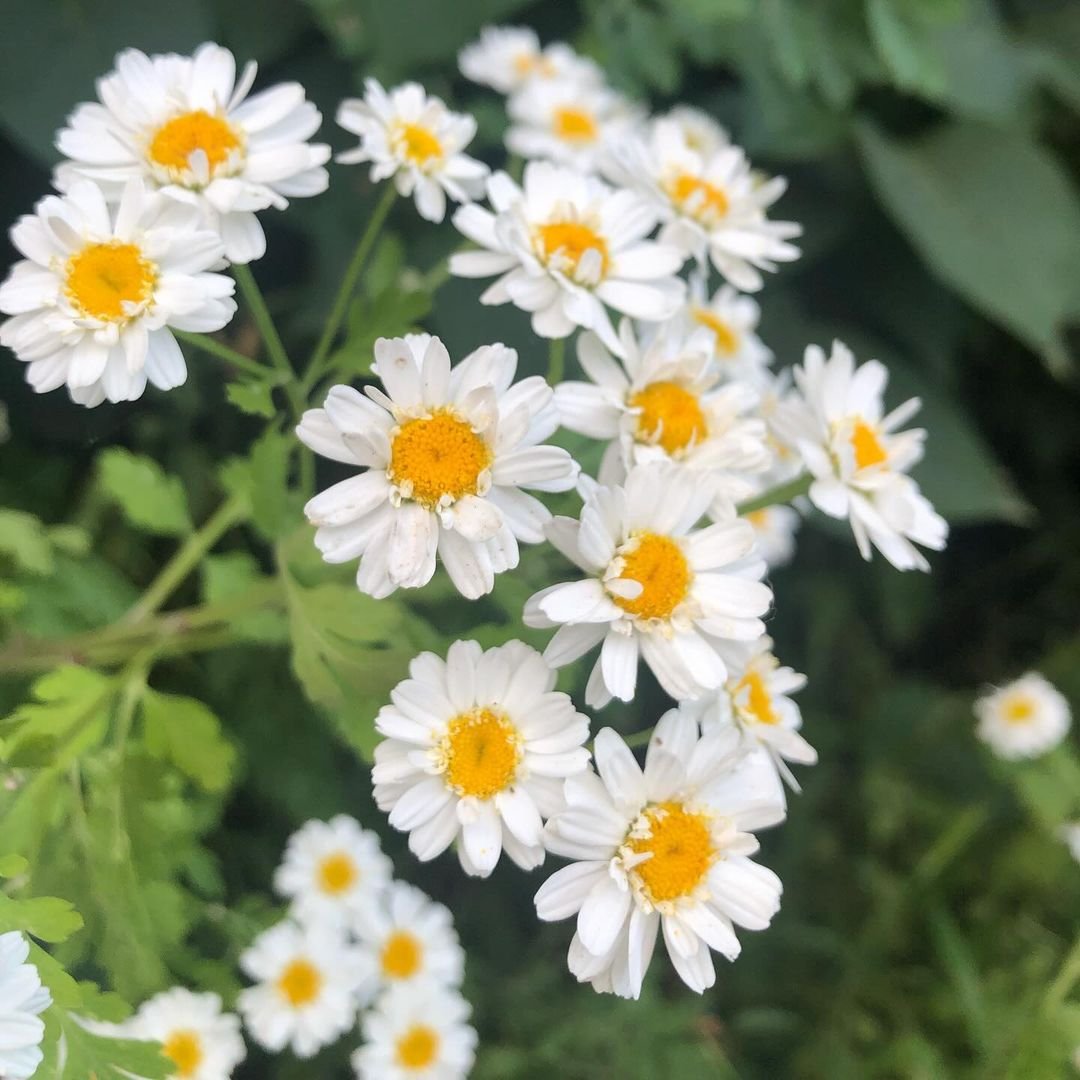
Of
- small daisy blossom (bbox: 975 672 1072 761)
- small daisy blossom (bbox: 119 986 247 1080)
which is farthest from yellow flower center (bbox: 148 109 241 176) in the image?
small daisy blossom (bbox: 975 672 1072 761)

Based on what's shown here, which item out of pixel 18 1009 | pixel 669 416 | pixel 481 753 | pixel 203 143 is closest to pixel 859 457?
pixel 669 416

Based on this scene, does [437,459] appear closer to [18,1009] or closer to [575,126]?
[18,1009]

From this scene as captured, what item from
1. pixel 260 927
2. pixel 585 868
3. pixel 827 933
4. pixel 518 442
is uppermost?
pixel 518 442

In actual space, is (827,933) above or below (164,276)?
below

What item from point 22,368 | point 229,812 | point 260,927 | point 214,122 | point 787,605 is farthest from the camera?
point 787,605

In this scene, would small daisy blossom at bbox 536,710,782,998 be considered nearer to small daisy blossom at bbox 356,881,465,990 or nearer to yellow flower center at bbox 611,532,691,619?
yellow flower center at bbox 611,532,691,619

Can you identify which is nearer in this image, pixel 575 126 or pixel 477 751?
pixel 477 751

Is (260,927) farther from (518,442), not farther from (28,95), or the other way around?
(28,95)

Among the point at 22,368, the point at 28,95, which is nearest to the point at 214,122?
the point at 22,368
